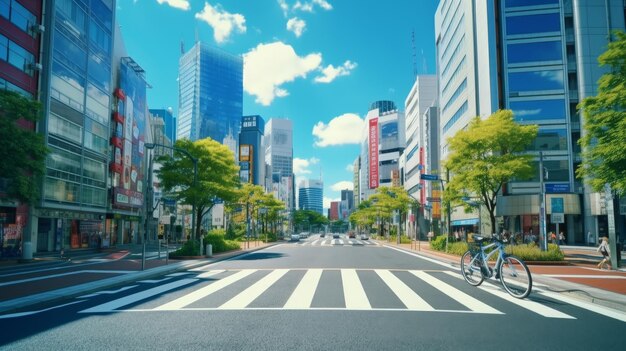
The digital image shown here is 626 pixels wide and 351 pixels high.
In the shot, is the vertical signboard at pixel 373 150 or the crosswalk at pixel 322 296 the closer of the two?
the crosswalk at pixel 322 296

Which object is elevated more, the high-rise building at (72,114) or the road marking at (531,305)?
the high-rise building at (72,114)

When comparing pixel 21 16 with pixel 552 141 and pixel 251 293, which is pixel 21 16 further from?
pixel 552 141

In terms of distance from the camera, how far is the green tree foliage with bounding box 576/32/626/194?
44.2 feet

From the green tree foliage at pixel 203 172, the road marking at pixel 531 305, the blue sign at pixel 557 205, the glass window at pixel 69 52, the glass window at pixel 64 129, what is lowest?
the road marking at pixel 531 305

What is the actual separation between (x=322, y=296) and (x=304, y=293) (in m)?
0.61

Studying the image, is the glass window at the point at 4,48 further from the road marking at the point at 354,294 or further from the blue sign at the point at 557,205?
the blue sign at the point at 557,205

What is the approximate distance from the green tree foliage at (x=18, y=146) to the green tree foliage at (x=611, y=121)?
24.6 m

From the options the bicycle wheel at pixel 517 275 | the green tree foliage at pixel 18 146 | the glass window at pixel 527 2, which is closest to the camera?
the bicycle wheel at pixel 517 275

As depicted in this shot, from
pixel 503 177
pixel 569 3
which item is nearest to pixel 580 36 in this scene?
pixel 569 3

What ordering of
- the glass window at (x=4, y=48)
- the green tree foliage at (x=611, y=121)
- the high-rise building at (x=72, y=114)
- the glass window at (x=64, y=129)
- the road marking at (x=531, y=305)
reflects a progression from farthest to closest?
the glass window at (x=64, y=129), the high-rise building at (x=72, y=114), the glass window at (x=4, y=48), the green tree foliage at (x=611, y=121), the road marking at (x=531, y=305)

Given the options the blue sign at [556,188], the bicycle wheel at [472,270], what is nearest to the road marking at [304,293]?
the bicycle wheel at [472,270]

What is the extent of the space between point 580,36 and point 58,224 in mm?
55877

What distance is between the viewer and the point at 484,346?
5.52 metres

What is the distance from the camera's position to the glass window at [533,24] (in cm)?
4562
